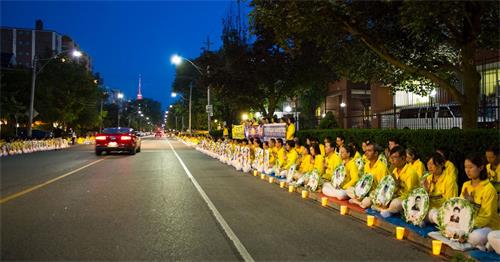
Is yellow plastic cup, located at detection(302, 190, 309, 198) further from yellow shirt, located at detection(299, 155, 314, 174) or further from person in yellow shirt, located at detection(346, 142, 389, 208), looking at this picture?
person in yellow shirt, located at detection(346, 142, 389, 208)

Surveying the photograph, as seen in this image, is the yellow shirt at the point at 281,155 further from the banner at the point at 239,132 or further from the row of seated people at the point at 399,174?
the banner at the point at 239,132

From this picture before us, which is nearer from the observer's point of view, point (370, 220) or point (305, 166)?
point (370, 220)

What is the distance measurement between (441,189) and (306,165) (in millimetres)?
5085

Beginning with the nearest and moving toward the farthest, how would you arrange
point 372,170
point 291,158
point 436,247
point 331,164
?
point 436,247 → point 372,170 → point 331,164 → point 291,158

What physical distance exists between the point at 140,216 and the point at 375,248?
408 centimetres

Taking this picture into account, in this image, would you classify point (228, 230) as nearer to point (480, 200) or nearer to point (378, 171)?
point (378, 171)

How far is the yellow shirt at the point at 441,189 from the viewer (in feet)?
23.2

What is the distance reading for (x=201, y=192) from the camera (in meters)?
Result: 11.2

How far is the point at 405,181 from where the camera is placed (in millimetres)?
7969

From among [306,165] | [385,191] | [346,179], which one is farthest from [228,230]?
[306,165]

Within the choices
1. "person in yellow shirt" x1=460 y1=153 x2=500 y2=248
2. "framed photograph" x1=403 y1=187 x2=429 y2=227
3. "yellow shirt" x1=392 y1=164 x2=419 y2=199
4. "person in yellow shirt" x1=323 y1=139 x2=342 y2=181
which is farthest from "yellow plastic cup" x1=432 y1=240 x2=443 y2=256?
"person in yellow shirt" x1=323 y1=139 x2=342 y2=181

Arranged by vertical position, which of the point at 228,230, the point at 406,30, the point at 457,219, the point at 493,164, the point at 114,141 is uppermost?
the point at 406,30

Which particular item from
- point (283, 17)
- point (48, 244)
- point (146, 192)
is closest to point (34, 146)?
point (146, 192)

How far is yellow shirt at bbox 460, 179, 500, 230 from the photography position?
596cm
